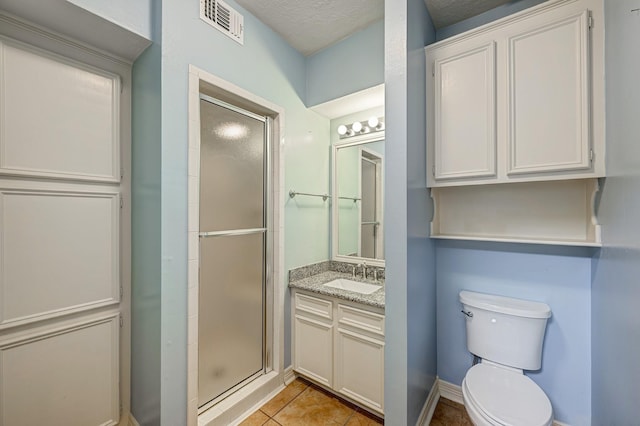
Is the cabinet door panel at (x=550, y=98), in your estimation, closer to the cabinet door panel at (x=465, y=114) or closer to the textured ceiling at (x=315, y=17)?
the cabinet door panel at (x=465, y=114)

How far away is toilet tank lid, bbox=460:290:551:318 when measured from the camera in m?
1.49

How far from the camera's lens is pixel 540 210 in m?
1.62

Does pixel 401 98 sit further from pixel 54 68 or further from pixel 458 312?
pixel 54 68

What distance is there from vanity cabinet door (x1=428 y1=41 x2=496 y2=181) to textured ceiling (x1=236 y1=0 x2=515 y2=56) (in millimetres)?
429

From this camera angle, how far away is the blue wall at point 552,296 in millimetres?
1485

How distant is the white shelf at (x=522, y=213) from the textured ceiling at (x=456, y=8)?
1238 mm

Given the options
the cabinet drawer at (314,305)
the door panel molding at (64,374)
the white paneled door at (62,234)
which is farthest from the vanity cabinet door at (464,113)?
the door panel molding at (64,374)

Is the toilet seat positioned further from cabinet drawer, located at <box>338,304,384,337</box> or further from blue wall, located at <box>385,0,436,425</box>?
cabinet drawer, located at <box>338,304,384,337</box>

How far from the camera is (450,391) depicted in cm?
190

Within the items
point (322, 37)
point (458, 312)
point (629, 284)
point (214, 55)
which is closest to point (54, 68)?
point (214, 55)

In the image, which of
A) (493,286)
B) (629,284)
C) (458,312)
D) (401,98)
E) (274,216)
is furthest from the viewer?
(274,216)

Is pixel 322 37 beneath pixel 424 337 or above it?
above

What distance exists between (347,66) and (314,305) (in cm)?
199

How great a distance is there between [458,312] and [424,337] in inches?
16.0
